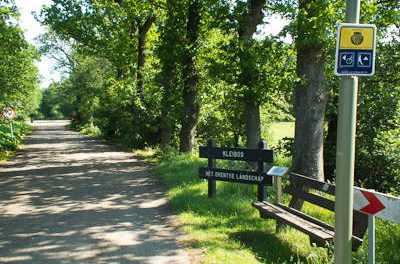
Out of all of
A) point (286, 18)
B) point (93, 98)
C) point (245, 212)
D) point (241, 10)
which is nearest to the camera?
point (245, 212)

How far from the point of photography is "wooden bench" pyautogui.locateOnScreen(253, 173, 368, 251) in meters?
5.14

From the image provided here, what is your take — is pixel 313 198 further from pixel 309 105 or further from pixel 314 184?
pixel 309 105

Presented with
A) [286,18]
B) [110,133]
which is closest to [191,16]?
[286,18]

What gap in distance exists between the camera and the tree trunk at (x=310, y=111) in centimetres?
880

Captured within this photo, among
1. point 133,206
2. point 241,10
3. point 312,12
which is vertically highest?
point 241,10

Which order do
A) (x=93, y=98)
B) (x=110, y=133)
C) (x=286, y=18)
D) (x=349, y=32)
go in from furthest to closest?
(x=93, y=98) → (x=110, y=133) → (x=286, y=18) → (x=349, y=32)

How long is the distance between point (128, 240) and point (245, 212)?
7.74 ft

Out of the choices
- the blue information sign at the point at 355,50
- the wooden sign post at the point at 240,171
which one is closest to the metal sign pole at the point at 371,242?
the blue information sign at the point at 355,50

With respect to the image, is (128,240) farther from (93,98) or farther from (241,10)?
(93,98)

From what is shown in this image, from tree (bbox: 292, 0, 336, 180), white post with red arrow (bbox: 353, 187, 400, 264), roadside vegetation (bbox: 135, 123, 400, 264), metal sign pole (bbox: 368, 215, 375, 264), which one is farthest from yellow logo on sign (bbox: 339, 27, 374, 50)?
tree (bbox: 292, 0, 336, 180)

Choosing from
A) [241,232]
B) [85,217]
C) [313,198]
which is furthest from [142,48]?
[313,198]

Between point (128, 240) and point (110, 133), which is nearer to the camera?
point (128, 240)

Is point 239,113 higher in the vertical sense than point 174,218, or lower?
higher

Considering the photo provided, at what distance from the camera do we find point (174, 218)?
7.75 meters
